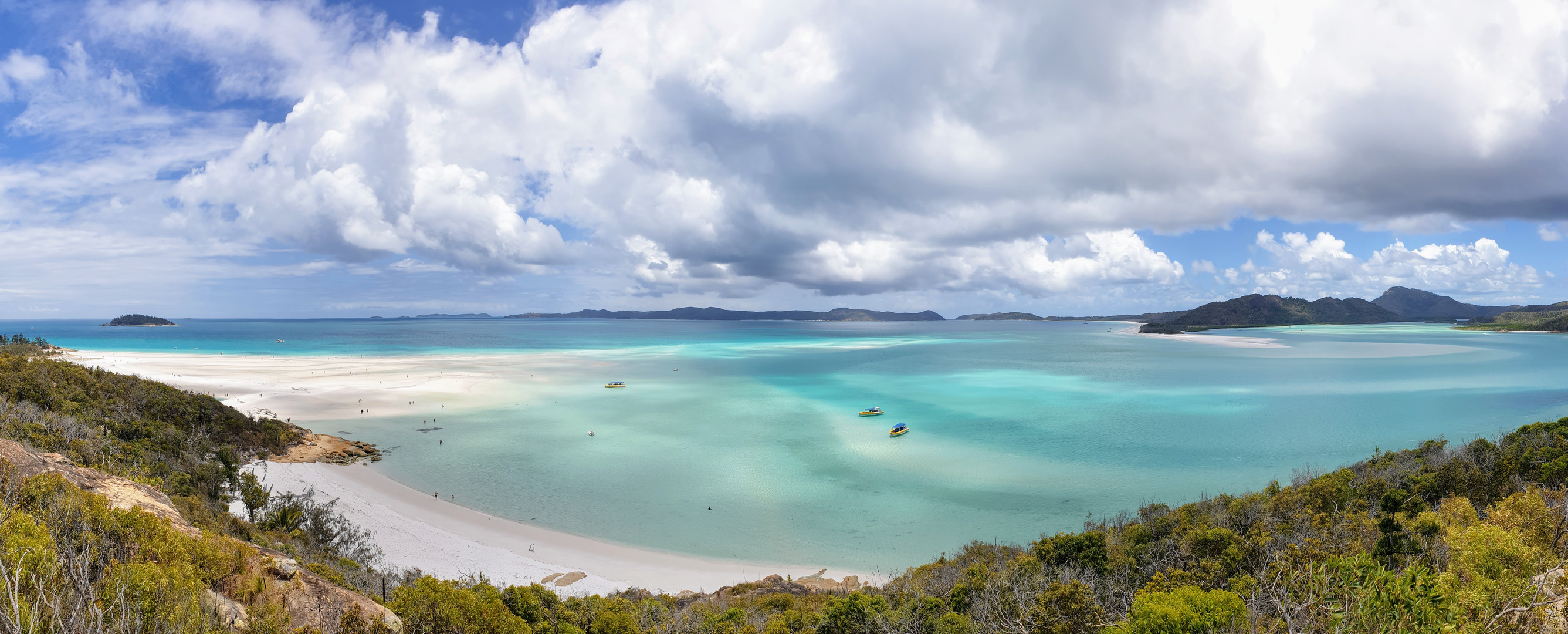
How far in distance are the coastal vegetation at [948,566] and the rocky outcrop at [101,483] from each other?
2.10 feet

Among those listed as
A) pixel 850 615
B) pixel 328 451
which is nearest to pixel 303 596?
pixel 850 615

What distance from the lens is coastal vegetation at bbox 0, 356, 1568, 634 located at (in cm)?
575

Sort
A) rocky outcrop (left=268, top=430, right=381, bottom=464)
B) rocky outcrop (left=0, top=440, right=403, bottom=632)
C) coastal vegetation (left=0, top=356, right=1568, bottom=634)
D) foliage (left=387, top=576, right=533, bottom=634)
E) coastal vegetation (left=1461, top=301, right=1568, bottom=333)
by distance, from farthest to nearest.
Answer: coastal vegetation (left=1461, top=301, right=1568, bottom=333), rocky outcrop (left=268, top=430, right=381, bottom=464), foliage (left=387, top=576, right=533, bottom=634), rocky outcrop (left=0, top=440, right=403, bottom=632), coastal vegetation (left=0, top=356, right=1568, bottom=634)

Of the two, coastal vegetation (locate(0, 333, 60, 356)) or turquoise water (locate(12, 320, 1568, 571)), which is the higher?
coastal vegetation (locate(0, 333, 60, 356))

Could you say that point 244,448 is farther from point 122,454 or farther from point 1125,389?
point 1125,389

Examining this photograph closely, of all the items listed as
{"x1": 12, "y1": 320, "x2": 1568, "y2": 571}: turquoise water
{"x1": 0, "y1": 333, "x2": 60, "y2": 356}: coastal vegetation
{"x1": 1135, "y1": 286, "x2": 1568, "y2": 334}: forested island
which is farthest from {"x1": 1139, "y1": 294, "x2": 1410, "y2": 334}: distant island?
{"x1": 0, "y1": 333, "x2": 60, "y2": 356}: coastal vegetation

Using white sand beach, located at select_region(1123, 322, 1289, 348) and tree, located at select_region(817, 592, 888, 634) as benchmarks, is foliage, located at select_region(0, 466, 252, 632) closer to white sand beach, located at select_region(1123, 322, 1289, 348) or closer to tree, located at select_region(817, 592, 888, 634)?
tree, located at select_region(817, 592, 888, 634)

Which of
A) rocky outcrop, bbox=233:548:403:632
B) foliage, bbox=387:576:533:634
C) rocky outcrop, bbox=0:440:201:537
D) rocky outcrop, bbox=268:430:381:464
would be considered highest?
rocky outcrop, bbox=0:440:201:537

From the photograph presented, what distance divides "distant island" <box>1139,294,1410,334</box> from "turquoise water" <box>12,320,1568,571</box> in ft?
325

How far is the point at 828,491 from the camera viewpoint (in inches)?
939

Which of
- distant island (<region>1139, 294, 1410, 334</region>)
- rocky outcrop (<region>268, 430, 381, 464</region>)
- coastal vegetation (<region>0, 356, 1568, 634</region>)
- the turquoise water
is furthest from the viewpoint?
distant island (<region>1139, 294, 1410, 334</region>)

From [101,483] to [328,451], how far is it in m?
20.4

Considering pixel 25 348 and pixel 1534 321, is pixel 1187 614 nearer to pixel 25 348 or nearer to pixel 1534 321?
pixel 25 348

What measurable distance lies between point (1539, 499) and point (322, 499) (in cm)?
3177
